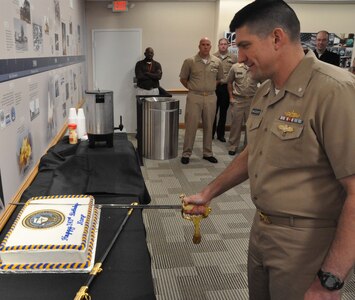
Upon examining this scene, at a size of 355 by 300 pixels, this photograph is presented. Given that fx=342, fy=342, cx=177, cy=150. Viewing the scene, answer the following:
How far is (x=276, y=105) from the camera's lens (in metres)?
1.11

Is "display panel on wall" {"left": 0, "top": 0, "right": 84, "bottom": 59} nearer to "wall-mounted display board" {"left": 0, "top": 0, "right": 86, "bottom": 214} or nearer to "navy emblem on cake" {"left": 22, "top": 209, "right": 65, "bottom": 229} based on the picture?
"wall-mounted display board" {"left": 0, "top": 0, "right": 86, "bottom": 214}

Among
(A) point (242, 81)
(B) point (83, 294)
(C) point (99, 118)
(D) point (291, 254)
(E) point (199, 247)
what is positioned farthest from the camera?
(A) point (242, 81)

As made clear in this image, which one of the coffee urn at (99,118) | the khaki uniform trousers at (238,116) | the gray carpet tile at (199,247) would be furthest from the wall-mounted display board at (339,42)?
the coffee urn at (99,118)

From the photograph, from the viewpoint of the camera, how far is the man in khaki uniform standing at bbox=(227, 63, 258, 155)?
4.65 m

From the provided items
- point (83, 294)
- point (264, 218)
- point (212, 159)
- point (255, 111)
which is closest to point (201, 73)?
point (212, 159)

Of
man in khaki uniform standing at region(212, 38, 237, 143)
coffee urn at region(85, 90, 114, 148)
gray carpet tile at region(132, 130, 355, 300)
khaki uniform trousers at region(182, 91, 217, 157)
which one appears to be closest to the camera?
gray carpet tile at region(132, 130, 355, 300)

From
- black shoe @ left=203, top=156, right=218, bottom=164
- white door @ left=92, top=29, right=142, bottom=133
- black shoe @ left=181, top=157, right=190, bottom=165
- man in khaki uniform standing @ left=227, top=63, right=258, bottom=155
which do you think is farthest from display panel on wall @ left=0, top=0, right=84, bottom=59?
white door @ left=92, top=29, right=142, bottom=133

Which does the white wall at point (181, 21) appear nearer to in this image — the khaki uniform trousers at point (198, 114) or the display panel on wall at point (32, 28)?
the khaki uniform trousers at point (198, 114)

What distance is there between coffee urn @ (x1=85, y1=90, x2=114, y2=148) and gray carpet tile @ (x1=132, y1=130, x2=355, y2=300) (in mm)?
894

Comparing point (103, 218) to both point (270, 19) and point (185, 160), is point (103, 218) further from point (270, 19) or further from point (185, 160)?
point (185, 160)

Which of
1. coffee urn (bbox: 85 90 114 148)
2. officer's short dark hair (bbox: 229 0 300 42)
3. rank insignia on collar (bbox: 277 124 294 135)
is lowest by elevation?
coffee urn (bbox: 85 90 114 148)

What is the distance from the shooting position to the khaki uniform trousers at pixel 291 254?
40.7 inches

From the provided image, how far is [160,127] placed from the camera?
4.48 m

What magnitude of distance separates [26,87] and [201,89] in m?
2.90
